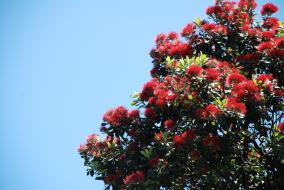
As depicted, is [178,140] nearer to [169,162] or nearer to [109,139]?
[169,162]

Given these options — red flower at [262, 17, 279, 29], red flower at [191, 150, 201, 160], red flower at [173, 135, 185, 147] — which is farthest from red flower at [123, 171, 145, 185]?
red flower at [262, 17, 279, 29]

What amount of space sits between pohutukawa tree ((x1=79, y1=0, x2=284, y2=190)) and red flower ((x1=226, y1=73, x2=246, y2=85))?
2 cm

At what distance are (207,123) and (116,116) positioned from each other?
7.61 feet

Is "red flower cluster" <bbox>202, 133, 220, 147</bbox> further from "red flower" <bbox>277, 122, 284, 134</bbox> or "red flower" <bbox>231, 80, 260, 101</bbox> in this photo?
"red flower" <bbox>277, 122, 284, 134</bbox>

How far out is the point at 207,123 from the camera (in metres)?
6.24

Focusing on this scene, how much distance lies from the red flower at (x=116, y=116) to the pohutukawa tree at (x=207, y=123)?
23 mm

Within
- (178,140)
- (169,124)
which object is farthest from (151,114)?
(178,140)

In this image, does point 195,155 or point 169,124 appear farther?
point 169,124

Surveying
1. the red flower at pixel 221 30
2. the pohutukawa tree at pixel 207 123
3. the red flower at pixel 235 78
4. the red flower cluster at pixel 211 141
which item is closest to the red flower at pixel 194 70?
the pohutukawa tree at pixel 207 123

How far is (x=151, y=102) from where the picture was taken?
7406 millimetres

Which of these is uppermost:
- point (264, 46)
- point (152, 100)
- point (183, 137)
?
point (264, 46)

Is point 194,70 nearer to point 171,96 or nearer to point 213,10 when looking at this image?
point 171,96

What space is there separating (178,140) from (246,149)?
1706mm

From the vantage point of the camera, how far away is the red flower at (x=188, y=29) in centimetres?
844
